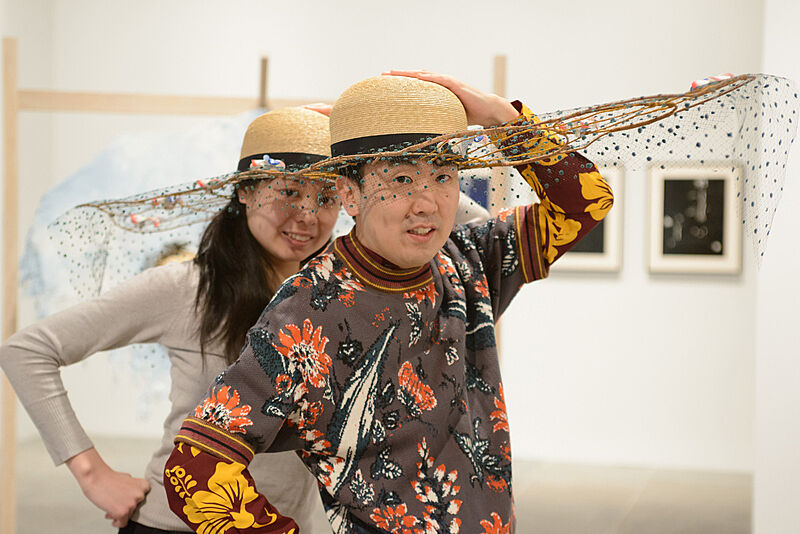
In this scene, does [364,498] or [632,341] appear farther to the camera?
[632,341]

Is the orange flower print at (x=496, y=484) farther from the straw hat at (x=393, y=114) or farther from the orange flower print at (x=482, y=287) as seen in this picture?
the straw hat at (x=393, y=114)

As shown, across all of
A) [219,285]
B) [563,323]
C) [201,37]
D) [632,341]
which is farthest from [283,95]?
[219,285]

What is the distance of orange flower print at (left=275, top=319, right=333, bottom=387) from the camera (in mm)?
Answer: 1036

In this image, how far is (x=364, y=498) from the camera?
3.45ft

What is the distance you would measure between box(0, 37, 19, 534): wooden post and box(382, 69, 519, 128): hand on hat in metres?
2.17

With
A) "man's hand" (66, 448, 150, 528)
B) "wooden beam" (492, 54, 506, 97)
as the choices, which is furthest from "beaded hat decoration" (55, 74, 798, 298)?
"wooden beam" (492, 54, 506, 97)

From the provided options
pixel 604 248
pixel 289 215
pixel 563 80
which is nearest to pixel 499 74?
pixel 289 215

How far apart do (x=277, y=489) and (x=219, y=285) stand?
1.21 feet

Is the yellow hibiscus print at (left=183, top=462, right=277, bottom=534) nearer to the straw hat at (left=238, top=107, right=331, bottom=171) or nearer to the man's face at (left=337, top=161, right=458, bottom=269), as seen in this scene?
the man's face at (left=337, top=161, right=458, bottom=269)

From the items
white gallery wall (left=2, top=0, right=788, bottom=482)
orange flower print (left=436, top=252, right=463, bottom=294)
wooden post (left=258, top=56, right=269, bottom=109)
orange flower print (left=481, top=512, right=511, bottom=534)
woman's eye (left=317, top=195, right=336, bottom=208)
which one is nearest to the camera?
orange flower print (left=481, top=512, right=511, bottom=534)

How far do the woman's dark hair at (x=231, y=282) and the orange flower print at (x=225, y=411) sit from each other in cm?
43

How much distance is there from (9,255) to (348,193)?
222 centimetres

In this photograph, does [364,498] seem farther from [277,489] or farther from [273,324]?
[277,489]

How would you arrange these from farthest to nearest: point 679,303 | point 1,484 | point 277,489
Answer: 1. point 679,303
2. point 1,484
3. point 277,489
